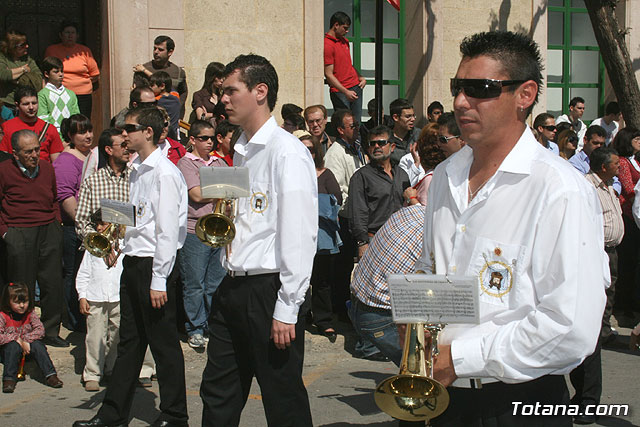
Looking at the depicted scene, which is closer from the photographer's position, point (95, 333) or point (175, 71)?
point (95, 333)

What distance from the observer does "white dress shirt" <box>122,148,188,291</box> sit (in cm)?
557

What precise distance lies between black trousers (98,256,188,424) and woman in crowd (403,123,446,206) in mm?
1807

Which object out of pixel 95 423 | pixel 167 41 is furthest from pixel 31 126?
pixel 95 423

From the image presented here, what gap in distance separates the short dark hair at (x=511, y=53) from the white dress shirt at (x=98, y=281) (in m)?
4.98

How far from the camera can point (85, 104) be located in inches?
427

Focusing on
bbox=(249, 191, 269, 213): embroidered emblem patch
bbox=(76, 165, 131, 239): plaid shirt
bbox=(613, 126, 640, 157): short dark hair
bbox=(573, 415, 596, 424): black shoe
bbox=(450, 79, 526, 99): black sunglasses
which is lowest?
bbox=(573, 415, 596, 424): black shoe

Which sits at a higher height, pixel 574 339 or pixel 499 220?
pixel 499 220

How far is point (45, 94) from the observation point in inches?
382

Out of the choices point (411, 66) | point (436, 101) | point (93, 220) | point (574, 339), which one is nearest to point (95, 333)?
point (93, 220)

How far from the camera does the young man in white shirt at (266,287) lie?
434 centimetres

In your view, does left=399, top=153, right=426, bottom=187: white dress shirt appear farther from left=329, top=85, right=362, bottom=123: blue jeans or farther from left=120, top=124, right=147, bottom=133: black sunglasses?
left=120, top=124, right=147, bottom=133: black sunglasses

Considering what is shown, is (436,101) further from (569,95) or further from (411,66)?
(569,95)

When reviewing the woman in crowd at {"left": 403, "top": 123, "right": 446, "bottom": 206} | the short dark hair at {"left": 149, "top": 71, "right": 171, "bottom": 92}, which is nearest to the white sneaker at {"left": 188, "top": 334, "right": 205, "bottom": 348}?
the woman in crowd at {"left": 403, "top": 123, "right": 446, "bottom": 206}

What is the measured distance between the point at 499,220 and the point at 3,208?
622 centimetres
